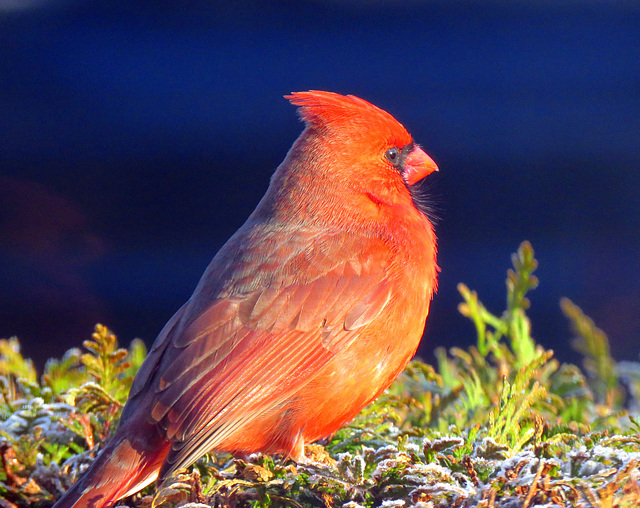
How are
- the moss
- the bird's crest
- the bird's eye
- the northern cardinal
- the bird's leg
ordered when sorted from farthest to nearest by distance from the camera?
the bird's eye < the bird's crest < the bird's leg < the northern cardinal < the moss

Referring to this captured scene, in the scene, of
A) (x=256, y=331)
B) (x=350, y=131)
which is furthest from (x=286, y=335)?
(x=350, y=131)

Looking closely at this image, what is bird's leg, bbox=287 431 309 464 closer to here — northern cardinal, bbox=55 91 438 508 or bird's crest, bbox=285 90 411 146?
northern cardinal, bbox=55 91 438 508

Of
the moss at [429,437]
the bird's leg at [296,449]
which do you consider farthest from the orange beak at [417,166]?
the bird's leg at [296,449]

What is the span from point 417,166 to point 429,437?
38.2 inches

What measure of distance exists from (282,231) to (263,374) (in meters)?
0.45

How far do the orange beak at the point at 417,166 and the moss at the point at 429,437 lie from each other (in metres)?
0.44

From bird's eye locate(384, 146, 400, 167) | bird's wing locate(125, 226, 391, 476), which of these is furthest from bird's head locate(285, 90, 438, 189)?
bird's wing locate(125, 226, 391, 476)

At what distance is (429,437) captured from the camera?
1688 mm

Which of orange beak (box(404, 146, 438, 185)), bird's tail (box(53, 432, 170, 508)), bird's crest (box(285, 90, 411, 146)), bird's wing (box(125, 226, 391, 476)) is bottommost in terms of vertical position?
bird's tail (box(53, 432, 170, 508))

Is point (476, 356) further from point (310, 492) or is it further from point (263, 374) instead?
point (310, 492)

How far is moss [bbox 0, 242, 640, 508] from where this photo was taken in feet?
4.11

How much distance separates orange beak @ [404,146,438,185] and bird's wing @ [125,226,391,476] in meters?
0.45

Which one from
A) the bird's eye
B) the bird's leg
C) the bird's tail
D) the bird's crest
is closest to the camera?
the bird's tail

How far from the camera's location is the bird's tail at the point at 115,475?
155cm
